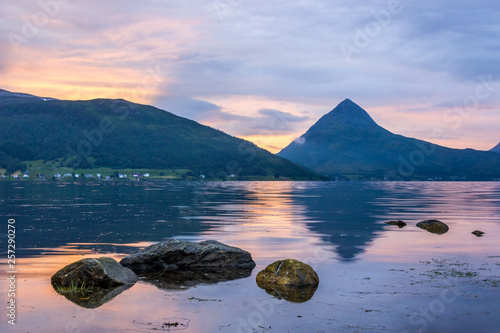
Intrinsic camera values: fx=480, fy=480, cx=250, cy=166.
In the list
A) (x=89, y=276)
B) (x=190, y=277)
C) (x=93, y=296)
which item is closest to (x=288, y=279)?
(x=190, y=277)

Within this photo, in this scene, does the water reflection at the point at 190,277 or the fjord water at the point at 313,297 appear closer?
the fjord water at the point at 313,297

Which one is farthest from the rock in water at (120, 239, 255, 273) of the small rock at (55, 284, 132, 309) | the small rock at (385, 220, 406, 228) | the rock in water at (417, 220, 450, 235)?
the small rock at (385, 220, 406, 228)

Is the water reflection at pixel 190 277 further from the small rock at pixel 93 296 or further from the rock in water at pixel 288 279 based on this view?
the rock in water at pixel 288 279

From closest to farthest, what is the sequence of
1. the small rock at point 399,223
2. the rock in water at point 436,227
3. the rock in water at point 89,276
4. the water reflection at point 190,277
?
1. the rock in water at point 89,276
2. the water reflection at point 190,277
3. the rock in water at point 436,227
4. the small rock at point 399,223

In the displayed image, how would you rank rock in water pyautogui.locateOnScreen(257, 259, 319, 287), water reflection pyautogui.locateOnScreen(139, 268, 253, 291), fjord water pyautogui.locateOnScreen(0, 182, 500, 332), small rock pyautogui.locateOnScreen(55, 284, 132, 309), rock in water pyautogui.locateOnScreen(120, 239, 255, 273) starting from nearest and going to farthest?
fjord water pyautogui.locateOnScreen(0, 182, 500, 332), small rock pyautogui.locateOnScreen(55, 284, 132, 309), rock in water pyautogui.locateOnScreen(257, 259, 319, 287), water reflection pyautogui.locateOnScreen(139, 268, 253, 291), rock in water pyautogui.locateOnScreen(120, 239, 255, 273)

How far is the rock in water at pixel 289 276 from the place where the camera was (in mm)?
22594

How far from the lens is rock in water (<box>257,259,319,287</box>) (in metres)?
22.6

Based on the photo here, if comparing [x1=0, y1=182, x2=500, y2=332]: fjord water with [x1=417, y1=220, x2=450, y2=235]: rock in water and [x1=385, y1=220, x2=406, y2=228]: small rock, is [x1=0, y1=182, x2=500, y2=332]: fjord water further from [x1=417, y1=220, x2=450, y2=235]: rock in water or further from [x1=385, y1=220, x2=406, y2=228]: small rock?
[x1=385, y1=220, x2=406, y2=228]: small rock

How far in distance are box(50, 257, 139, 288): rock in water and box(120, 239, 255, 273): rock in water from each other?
4.40 m

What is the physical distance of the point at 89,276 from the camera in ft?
72.4

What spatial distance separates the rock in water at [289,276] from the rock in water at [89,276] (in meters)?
6.82

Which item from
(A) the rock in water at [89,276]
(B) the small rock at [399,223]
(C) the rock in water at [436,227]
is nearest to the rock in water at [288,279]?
(A) the rock in water at [89,276]

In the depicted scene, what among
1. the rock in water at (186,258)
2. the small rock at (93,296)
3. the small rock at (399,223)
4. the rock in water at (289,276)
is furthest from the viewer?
the small rock at (399,223)

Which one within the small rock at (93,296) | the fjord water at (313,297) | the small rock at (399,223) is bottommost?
the small rock at (93,296)
